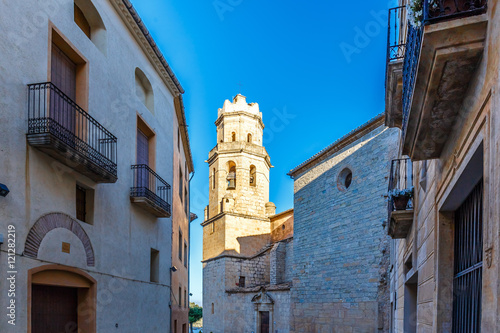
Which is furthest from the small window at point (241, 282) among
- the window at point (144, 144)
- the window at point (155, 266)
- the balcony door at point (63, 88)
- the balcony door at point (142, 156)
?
the balcony door at point (63, 88)

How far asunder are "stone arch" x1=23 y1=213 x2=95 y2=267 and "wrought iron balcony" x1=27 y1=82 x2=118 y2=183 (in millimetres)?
762

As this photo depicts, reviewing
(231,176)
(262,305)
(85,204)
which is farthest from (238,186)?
(85,204)

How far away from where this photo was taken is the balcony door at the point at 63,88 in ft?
20.0

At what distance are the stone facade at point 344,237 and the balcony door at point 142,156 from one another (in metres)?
8.35

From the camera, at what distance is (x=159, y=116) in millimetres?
11242

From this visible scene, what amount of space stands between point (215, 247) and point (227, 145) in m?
7.57

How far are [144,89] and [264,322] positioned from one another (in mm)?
17558

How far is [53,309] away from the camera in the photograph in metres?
6.26

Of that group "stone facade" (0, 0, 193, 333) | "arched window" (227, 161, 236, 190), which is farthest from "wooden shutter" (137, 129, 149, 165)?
"arched window" (227, 161, 236, 190)

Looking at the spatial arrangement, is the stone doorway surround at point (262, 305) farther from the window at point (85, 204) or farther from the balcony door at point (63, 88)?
the balcony door at point (63, 88)

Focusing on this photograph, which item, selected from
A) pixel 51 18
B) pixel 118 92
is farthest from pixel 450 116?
pixel 118 92

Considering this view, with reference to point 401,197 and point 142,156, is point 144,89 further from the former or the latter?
point 401,197

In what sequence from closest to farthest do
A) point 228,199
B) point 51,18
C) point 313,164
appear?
point 51,18, point 313,164, point 228,199

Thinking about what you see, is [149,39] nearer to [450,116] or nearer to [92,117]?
[92,117]
